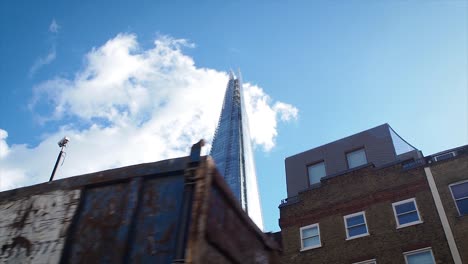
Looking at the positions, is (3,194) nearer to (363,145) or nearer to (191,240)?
(191,240)

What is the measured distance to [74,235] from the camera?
4.51 m

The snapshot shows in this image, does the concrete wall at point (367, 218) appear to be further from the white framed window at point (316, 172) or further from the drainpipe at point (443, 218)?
the white framed window at point (316, 172)

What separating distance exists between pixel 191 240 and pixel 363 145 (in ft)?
78.2

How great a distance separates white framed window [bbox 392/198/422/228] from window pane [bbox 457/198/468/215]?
1790 mm

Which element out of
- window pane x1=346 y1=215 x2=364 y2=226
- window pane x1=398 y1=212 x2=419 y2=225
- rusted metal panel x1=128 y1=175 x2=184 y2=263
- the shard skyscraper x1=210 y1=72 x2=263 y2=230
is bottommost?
rusted metal panel x1=128 y1=175 x2=184 y2=263

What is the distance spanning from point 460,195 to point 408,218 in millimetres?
2545

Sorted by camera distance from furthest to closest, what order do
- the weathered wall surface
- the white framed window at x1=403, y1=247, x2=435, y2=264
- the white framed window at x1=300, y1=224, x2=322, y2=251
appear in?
the white framed window at x1=300, y1=224, x2=322, y2=251 < the white framed window at x1=403, y1=247, x2=435, y2=264 < the weathered wall surface

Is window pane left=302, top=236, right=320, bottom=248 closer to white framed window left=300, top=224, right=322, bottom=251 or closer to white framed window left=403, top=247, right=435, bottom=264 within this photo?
white framed window left=300, top=224, right=322, bottom=251

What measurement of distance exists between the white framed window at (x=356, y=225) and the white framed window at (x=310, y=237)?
5.28 feet

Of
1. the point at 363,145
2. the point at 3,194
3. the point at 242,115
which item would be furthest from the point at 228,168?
the point at 3,194

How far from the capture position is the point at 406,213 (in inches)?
766

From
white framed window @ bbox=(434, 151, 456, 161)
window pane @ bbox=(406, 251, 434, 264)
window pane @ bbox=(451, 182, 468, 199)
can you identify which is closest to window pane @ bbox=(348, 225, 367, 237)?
window pane @ bbox=(406, 251, 434, 264)

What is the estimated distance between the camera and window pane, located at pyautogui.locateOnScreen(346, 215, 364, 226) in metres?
20.6

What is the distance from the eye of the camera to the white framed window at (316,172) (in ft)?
87.3
